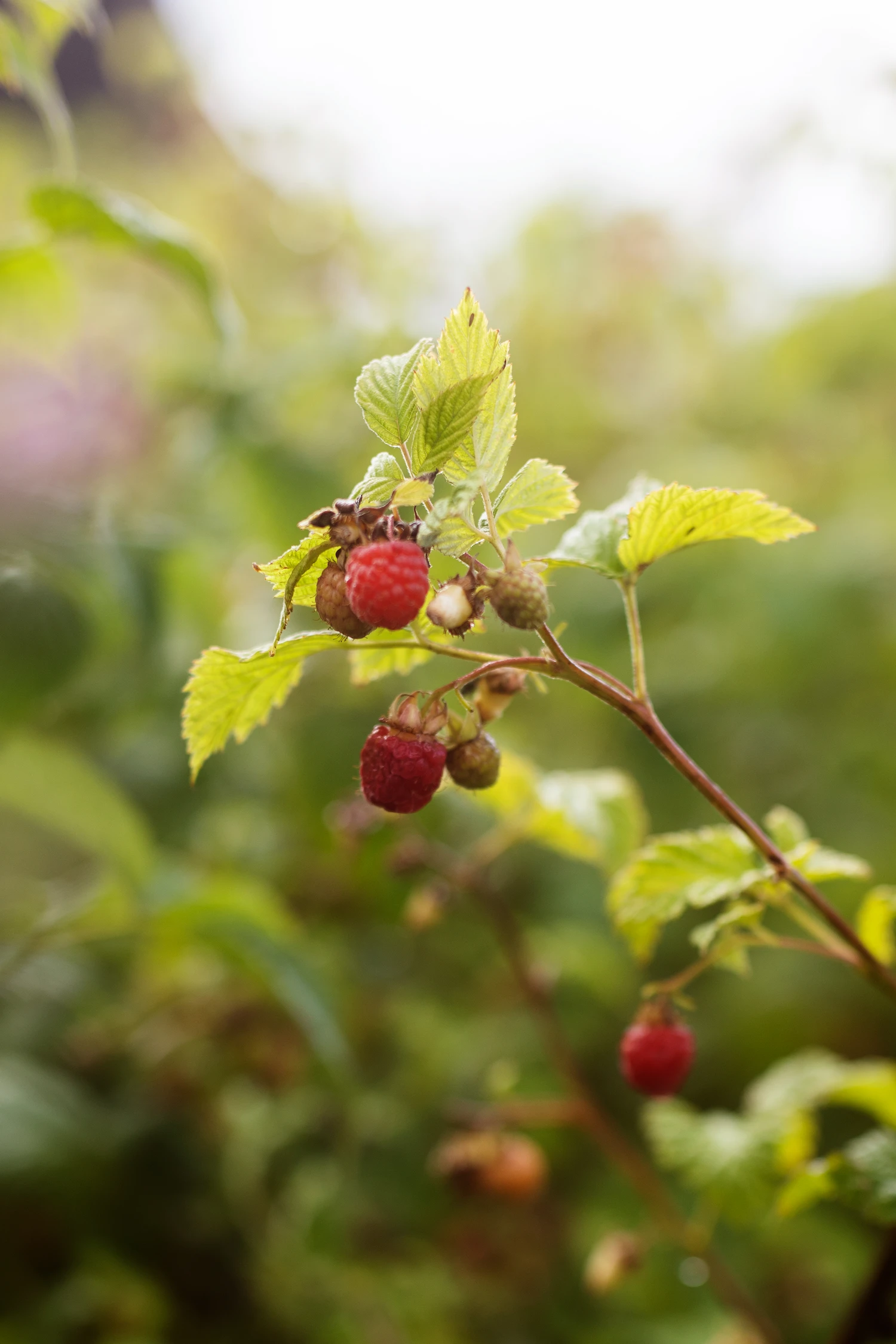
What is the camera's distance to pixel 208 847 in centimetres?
150

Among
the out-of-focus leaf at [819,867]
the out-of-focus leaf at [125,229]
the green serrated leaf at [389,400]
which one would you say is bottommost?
the out-of-focus leaf at [819,867]

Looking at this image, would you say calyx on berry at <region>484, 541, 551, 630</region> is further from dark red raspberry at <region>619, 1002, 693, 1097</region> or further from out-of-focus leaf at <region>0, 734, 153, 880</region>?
out-of-focus leaf at <region>0, 734, 153, 880</region>

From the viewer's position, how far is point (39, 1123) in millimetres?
949

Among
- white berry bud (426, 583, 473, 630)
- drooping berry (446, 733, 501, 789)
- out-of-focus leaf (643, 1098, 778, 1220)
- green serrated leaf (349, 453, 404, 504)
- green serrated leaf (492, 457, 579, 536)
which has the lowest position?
out-of-focus leaf (643, 1098, 778, 1220)

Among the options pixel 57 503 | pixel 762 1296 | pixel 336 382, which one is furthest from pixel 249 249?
pixel 762 1296

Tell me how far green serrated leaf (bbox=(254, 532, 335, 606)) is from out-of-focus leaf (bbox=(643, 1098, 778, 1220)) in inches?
21.4

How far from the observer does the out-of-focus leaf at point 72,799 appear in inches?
34.4

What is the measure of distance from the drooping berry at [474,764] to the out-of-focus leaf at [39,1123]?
0.76m

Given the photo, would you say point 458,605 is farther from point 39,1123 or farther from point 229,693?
point 39,1123

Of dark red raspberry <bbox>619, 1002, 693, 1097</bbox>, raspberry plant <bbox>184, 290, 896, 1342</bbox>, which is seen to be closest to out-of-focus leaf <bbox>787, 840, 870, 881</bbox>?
raspberry plant <bbox>184, 290, 896, 1342</bbox>

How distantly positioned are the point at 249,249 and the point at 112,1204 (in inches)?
83.1

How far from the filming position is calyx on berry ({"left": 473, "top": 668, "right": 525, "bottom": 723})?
495 millimetres

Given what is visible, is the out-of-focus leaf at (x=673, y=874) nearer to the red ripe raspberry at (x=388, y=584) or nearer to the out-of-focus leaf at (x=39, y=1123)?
the red ripe raspberry at (x=388, y=584)

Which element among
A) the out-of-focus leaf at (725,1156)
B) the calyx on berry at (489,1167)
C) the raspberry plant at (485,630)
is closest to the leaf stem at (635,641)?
the raspberry plant at (485,630)
